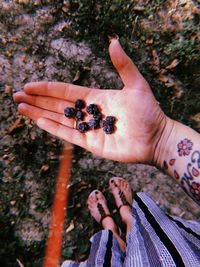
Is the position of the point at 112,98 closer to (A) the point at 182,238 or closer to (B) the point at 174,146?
(B) the point at 174,146

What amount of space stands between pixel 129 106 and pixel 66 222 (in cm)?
224

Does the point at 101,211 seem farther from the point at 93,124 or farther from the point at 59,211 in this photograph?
the point at 93,124

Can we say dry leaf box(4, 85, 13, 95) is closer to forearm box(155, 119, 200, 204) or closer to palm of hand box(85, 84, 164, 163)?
palm of hand box(85, 84, 164, 163)

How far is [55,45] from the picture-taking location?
4531mm

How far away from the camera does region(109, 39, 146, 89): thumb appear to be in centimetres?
283

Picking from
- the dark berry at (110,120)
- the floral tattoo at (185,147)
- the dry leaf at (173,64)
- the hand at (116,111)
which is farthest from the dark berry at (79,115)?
the dry leaf at (173,64)

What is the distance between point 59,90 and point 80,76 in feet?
3.24

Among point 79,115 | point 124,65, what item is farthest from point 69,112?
point 124,65

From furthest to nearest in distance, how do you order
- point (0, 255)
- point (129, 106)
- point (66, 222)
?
1. point (66, 222)
2. point (0, 255)
3. point (129, 106)

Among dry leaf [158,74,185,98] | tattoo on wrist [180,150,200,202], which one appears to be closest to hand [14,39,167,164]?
tattoo on wrist [180,150,200,202]

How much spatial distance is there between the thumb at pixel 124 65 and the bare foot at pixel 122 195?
184cm

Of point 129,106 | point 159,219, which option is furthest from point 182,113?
point 159,219

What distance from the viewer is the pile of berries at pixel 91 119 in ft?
10.8

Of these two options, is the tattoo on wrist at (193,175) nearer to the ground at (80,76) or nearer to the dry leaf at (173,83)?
the ground at (80,76)
